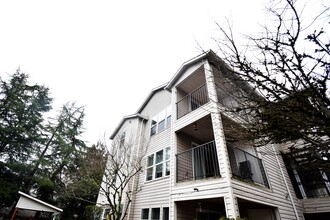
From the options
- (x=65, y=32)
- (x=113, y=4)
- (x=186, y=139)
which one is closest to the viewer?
(x=186, y=139)

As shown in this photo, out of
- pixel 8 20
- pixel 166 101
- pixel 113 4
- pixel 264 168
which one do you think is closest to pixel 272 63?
pixel 264 168

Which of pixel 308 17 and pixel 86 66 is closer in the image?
pixel 308 17

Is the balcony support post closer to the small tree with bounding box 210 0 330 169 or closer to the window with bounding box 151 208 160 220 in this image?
the small tree with bounding box 210 0 330 169

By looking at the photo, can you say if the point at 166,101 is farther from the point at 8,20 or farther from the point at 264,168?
the point at 8,20

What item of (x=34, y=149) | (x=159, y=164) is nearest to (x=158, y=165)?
(x=159, y=164)

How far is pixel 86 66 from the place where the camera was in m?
21.8

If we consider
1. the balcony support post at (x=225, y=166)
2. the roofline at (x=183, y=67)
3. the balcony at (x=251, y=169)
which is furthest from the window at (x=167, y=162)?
the roofline at (x=183, y=67)

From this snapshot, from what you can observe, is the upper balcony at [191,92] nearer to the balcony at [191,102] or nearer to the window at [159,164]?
the balcony at [191,102]

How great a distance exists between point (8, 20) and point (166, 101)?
13439 millimetres

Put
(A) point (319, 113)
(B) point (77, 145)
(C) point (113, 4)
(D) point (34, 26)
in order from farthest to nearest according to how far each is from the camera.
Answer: (B) point (77, 145), (D) point (34, 26), (C) point (113, 4), (A) point (319, 113)

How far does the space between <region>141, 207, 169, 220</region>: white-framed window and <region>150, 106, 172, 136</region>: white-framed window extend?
195 inches

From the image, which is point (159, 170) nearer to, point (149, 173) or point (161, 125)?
point (149, 173)

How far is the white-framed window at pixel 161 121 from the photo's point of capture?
38.6ft

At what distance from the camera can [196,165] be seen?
8.98m
